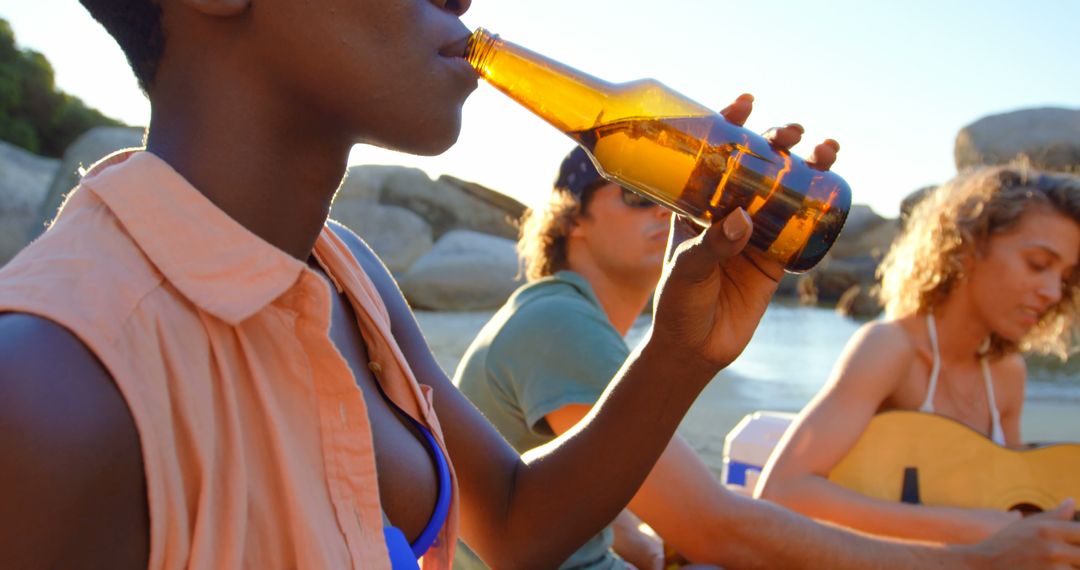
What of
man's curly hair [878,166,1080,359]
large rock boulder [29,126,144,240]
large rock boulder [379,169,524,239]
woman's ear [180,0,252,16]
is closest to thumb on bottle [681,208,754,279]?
woman's ear [180,0,252,16]

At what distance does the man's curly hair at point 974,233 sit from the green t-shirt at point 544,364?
1.51 meters

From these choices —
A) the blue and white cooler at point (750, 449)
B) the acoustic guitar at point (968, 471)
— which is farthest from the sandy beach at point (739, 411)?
the acoustic guitar at point (968, 471)

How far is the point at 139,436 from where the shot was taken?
3.22ft

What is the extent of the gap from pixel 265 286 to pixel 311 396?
16 cm

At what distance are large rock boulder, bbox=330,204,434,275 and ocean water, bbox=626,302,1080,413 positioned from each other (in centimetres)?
524

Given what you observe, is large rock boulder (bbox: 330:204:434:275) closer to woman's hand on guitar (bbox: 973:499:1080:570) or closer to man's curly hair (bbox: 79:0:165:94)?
woman's hand on guitar (bbox: 973:499:1080:570)

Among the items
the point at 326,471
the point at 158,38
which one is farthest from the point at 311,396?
the point at 158,38

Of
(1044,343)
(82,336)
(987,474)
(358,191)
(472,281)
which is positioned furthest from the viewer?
(358,191)

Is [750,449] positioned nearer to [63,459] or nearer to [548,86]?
[548,86]

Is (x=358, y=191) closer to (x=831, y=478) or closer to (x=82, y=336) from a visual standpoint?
(x=831, y=478)

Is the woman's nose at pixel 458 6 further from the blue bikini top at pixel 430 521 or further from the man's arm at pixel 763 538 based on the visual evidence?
the man's arm at pixel 763 538

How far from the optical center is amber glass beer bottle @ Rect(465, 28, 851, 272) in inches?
62.9

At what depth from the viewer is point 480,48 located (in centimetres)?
161

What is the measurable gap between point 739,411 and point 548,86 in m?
6.09
